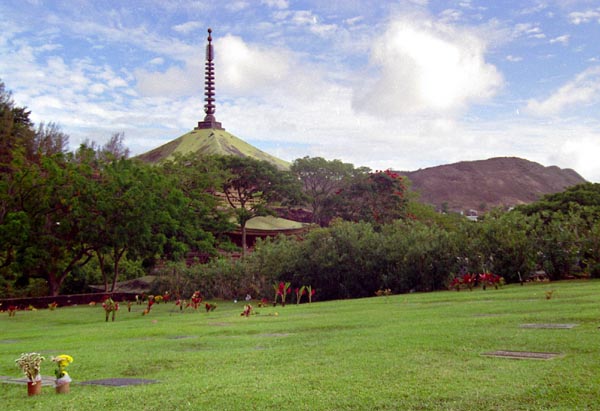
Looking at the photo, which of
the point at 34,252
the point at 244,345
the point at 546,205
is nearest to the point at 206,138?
the point at 546,205

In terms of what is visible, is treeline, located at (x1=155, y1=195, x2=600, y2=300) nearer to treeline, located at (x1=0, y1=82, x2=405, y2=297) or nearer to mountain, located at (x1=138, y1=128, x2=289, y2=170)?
treeline, located at (x1=0, y1=82, x2=405, y2=297)

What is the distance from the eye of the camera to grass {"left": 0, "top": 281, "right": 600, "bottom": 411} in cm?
521

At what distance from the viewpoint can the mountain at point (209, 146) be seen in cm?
8081

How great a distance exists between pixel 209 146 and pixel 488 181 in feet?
238

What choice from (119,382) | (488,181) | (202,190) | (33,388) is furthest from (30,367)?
(488,181)

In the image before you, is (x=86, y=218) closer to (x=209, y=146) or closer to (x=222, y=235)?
(x=222, y=235)

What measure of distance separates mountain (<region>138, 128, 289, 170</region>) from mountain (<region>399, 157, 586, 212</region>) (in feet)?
154

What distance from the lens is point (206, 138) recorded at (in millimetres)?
84875

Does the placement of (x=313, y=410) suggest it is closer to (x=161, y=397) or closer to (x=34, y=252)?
(x=161, y=397)

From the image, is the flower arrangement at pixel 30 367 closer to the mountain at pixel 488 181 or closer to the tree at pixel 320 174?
the tree at pixel 320 174

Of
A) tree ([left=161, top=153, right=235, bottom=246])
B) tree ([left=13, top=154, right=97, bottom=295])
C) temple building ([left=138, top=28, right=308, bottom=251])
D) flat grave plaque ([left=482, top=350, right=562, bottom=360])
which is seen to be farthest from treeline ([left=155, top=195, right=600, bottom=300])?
temple building ([left=138, top=28, right=308, bottom=251])

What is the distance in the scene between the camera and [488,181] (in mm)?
132000

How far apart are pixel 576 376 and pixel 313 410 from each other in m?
2.34

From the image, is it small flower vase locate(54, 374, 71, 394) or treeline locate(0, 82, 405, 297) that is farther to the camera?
treeline locate(0, 82, 405, 297)
